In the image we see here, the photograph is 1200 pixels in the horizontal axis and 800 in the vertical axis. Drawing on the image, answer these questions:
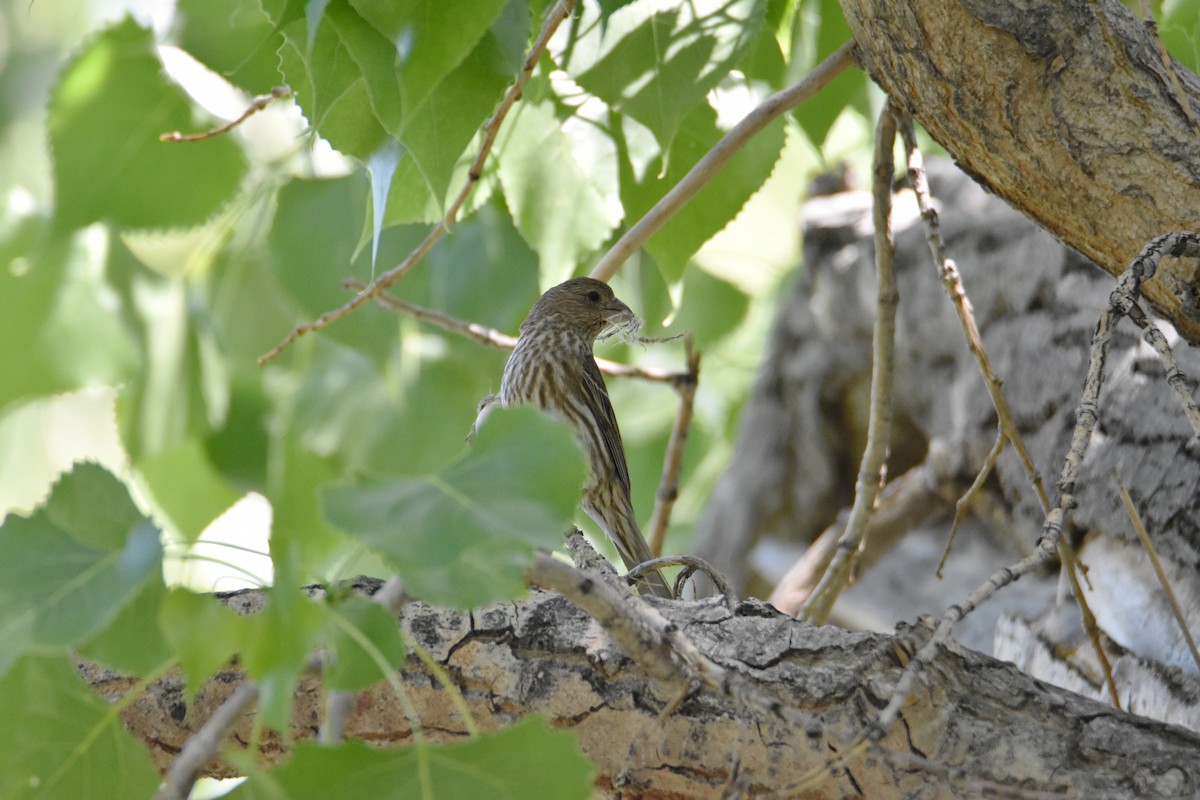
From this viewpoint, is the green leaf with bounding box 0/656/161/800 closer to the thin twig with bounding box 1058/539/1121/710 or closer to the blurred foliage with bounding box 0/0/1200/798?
the blurred foliage with bounding box 0/0/1200/798

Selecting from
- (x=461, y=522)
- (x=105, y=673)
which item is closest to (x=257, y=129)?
(x=105, y=673)

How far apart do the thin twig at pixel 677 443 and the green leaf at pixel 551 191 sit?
2.13 feet

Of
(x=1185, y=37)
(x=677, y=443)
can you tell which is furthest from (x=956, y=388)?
(x=1185, y=37)

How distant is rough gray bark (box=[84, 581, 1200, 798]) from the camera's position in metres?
1.65

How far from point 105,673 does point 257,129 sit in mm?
2681

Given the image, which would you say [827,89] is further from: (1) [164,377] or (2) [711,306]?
(1) [164,377]

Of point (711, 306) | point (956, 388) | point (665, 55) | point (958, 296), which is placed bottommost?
point (958, 296)

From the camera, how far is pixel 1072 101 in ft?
5.84

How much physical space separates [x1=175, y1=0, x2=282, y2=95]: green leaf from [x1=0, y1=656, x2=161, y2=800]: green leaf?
154 cm

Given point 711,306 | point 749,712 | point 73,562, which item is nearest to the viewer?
point 73,562

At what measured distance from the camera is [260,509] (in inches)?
214

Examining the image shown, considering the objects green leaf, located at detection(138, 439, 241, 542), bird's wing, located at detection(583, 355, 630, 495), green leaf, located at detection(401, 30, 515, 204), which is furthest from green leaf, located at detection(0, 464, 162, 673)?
green leaf, located at detection(138, 439, 241, 542)

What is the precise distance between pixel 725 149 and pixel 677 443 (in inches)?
51.1

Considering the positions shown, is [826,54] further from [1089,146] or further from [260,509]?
[260,509]
